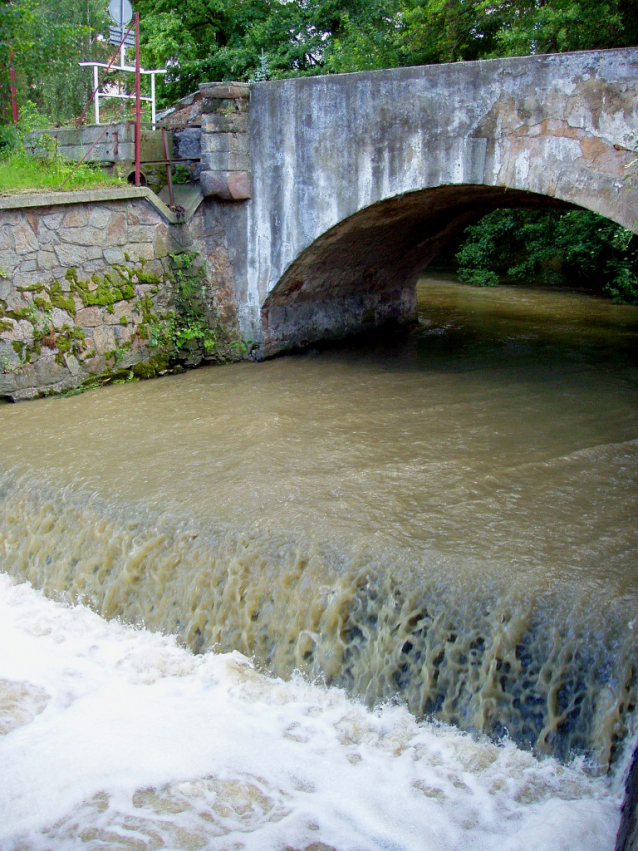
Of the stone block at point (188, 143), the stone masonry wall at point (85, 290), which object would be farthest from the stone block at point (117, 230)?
the stone block at point (188, 143)

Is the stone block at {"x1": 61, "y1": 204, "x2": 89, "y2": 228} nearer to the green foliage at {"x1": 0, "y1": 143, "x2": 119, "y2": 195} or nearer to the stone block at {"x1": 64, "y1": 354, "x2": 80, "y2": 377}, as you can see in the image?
the green foliage at {"x1": 0, "y1": 143, "x2": 119, "y2": 195}

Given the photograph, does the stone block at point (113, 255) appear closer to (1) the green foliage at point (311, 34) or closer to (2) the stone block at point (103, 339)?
(2) the stone block at point (103, 339)

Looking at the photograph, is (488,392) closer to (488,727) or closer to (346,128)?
(346,128)

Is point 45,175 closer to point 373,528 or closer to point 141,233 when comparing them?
point 141,233

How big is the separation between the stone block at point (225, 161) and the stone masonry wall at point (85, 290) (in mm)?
588

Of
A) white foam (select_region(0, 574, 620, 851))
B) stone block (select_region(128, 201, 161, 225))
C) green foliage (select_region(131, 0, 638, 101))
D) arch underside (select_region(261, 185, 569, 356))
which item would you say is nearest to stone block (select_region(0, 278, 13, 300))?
stone block (select_region(128, 201, 161, 225))

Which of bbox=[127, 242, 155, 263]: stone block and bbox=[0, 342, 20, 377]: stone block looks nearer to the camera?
bbox=[0, 342, 20, 377]: stone block

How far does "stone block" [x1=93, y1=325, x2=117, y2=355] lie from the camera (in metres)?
8.33

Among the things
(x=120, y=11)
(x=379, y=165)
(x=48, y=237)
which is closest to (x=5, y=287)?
(x=48, y=237)

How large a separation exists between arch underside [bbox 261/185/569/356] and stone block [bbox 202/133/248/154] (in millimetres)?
1348

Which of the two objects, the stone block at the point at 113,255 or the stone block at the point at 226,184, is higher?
the stone block at the point at 226,184

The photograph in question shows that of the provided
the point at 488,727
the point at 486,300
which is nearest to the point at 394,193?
the point at 488,727

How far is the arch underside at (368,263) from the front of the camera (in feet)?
28.2

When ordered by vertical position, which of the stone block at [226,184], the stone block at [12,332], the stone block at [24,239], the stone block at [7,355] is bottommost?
the stone block at [7,355]
